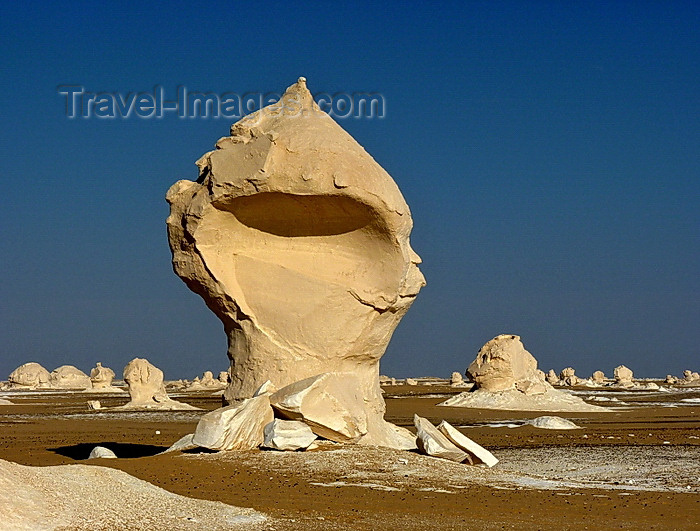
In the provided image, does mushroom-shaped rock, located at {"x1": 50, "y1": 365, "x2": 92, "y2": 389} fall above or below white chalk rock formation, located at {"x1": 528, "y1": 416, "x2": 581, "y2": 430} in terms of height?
above

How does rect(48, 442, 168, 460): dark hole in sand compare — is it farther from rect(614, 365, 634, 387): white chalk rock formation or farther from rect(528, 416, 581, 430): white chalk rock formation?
rect(614, 365, 634, 387): white chalk rock formation

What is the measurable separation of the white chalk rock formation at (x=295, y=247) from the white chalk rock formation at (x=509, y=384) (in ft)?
56.5

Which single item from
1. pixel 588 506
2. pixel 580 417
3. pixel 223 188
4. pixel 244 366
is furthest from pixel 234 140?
pixel 580 417

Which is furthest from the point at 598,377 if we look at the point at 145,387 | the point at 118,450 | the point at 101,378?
the point at 118,450

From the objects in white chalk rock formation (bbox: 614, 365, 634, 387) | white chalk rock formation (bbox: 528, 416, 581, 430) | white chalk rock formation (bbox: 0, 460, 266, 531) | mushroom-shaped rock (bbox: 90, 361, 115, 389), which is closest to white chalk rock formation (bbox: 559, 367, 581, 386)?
white chalk rock formation (bbox: 614, 365, 634, 387)

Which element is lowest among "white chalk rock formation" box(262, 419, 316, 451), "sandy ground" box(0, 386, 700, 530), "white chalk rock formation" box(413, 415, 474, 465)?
"sandy ground" box(0, 386, 700, 530)

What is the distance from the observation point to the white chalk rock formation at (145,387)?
33.0 meters

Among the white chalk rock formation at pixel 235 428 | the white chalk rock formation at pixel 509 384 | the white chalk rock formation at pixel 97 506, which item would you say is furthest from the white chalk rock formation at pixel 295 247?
the white chalk rock formation at pixel 509 384

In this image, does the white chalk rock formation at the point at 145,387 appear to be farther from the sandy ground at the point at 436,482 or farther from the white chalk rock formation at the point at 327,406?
the white chalk rock formation at the point at 327,406

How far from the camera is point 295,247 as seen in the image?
45.1 feet

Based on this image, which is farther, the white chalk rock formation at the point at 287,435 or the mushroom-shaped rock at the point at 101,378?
the mushroom-shaped rock at the point at 101,378

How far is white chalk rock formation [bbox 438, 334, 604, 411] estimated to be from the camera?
30.2 m

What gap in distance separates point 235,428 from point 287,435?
1.96ft

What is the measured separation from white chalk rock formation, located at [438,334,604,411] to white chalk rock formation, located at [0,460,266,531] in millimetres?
22621
